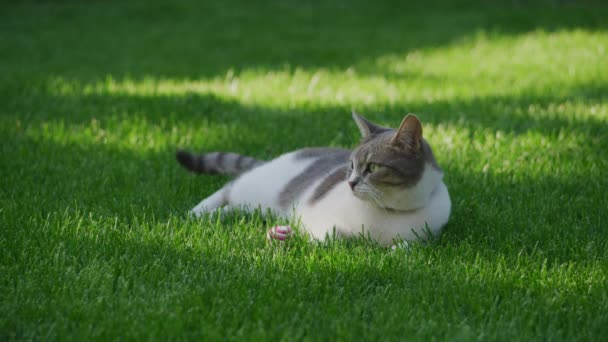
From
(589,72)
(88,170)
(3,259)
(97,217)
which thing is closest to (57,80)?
(88,170)

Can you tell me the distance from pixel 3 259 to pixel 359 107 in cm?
321

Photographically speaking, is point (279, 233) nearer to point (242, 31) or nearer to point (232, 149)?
point (232, 149)

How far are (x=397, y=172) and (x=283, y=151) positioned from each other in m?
1.68

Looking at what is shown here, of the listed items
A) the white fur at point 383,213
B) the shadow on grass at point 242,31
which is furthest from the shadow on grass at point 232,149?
the shadow on grass at point 242,31

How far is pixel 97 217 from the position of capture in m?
3.28

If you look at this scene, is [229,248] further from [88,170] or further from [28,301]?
[88,170]

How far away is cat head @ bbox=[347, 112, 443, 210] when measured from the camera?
2.88m

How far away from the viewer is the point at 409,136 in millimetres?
2887

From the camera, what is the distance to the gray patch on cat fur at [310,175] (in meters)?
3.46

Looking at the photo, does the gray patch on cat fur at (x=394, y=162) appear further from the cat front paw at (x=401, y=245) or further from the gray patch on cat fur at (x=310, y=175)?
the gray patch on cat fur at (x=310, y=175)

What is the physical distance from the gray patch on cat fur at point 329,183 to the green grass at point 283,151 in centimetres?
28

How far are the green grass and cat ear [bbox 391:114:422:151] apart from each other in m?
0.44

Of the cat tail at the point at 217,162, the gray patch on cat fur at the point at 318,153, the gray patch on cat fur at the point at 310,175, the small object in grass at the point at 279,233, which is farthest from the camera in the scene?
the cat tail at the point at 217,162

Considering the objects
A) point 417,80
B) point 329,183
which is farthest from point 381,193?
point 417,80
